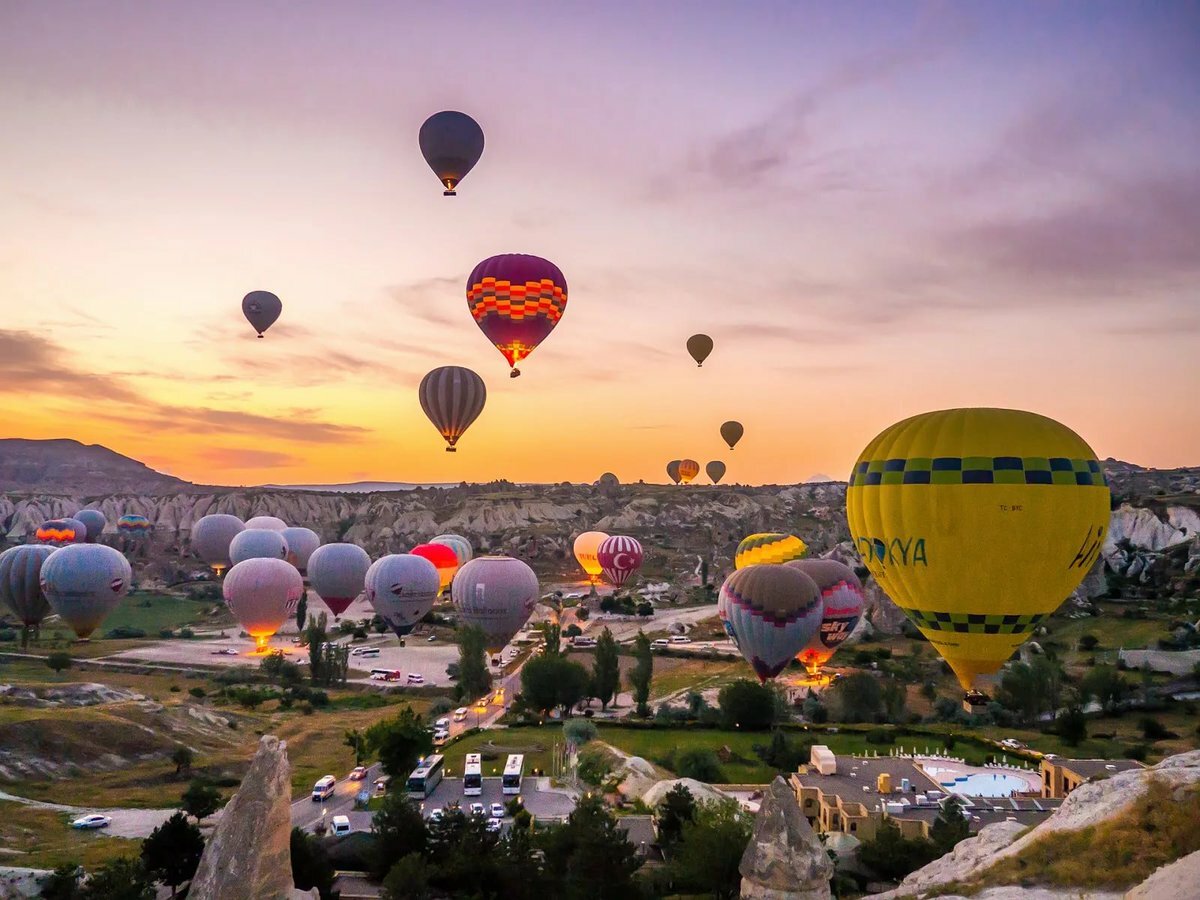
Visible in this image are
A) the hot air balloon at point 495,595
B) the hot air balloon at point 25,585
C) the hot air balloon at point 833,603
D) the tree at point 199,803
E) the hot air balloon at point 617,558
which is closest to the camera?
the tree at point 199,803

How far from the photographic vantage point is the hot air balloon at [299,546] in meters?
79.5

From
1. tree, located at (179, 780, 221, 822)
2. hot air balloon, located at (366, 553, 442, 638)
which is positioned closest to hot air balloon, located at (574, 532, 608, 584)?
hot air balloon, located at (366, 553, 442, 638)

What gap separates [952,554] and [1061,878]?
7055 mm

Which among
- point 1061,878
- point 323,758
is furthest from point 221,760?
point 1061,878

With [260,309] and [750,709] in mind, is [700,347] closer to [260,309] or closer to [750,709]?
[260,309]

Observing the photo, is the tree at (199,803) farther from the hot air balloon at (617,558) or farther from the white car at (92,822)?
the hot air balloon at (617,558)

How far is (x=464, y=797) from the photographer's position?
26.2 meters

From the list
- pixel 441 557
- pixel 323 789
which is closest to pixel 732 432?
pixel 441 557

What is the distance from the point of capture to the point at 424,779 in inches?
1043

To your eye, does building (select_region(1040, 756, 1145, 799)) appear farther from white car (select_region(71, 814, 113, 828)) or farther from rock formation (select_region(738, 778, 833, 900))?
white car (select_region(71, 814, 113, 828))

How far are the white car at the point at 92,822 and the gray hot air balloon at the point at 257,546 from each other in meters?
48.2

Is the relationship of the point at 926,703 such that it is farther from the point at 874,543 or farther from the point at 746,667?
the point at 874,543

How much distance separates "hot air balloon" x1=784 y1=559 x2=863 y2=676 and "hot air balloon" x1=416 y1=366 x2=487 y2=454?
19.8 metres

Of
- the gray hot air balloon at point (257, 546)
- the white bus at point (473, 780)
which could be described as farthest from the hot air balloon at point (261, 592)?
the white bus at point (473, 780)
